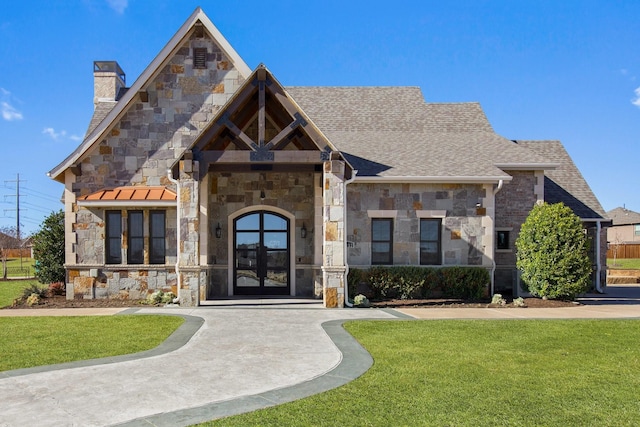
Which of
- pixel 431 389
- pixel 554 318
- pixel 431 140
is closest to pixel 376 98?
pixel 431 140

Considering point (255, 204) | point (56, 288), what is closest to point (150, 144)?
point (255, 204)

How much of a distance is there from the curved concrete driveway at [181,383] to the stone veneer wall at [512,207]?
10.5 metres

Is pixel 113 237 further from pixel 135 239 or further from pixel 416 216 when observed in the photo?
pixel 416 216

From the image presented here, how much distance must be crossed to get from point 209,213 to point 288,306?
14.2 feet

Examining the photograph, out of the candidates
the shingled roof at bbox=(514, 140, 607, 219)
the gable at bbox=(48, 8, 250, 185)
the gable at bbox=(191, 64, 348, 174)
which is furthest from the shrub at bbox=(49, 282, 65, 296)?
the shingled roof at bbox=(514, 140, 607, 219)

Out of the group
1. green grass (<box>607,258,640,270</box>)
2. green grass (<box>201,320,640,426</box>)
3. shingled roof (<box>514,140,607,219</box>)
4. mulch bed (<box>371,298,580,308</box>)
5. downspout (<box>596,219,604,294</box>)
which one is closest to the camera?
green grass (<box>201,320,640,426</box>)

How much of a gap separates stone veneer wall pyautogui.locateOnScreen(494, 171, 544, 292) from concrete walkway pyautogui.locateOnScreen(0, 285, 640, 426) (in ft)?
30.5

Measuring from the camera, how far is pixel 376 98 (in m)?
21.3

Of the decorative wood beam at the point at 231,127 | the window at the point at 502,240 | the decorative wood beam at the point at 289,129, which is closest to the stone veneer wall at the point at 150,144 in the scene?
the decorative wood beam at the point at 231,127

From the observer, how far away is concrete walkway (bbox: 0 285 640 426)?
4.96 meters

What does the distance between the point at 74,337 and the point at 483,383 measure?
721 centimetres

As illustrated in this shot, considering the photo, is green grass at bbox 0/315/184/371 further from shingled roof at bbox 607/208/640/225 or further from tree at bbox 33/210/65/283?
shingled roof at bbox 607/208/640/225

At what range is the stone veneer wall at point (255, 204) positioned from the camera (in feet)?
50.7

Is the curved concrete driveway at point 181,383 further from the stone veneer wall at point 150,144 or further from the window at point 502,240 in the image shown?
the window at point 502,240
